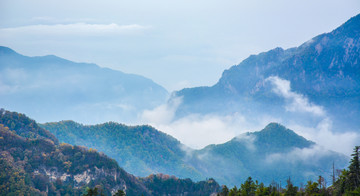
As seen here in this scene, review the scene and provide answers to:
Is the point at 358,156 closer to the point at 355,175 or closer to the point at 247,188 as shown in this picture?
the point at 355,175

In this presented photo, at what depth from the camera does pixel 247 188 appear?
178500mm

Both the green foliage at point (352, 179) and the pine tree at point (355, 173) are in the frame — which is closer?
the green foliage at point (352, 179)

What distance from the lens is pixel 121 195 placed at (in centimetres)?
16500

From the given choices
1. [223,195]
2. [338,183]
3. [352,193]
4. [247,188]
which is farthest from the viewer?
[223,195]

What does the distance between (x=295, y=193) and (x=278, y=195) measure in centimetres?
489

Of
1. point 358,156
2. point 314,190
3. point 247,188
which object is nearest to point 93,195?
point 247,188

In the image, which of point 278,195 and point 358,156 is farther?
point 278,195

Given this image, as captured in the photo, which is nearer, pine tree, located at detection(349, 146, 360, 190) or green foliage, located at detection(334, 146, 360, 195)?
green foliage, located at detection(334, 146, 360, 195)

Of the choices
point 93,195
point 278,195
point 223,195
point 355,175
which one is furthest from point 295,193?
point 93,195

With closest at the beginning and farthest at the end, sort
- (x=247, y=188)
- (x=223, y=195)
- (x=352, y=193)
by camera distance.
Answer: (x=352, y=193), (x=247, y=188), (x=223, y=195)

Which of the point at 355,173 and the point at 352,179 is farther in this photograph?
the point at 352,179

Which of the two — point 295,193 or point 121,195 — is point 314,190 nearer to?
point 295,193

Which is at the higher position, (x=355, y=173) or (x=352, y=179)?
(x=355, y=173)

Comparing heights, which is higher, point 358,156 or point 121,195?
point 358,156
